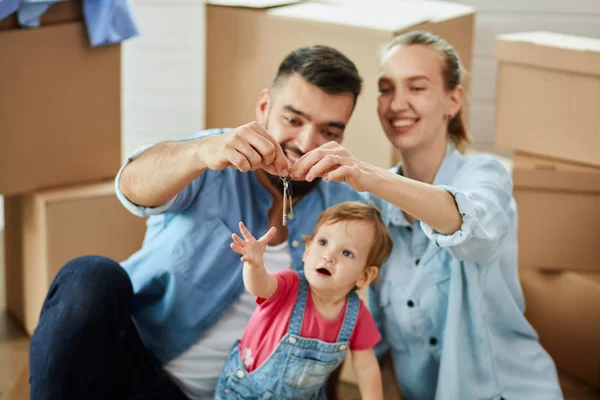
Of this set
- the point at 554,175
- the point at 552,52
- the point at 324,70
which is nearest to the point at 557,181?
the point at 554,175

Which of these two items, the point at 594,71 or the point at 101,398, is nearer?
the point at 101,398

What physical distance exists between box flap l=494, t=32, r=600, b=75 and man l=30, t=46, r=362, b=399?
71 cm

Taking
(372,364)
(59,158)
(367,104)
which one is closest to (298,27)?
(367,104)

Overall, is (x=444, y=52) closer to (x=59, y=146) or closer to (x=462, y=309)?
(x=462, y=309)

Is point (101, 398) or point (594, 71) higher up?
point (594, 71)

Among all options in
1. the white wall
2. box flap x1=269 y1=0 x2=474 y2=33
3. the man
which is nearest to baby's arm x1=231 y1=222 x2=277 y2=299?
the man

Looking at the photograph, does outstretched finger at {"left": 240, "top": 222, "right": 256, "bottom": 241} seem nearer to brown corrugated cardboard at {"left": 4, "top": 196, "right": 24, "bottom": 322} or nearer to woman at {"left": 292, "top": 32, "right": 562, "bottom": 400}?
woman at {"left": 292, "top": 32, "right": 562, "bottom": 400}

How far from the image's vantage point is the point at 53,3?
6.95ft

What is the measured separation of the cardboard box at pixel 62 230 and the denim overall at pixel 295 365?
0.83 meters

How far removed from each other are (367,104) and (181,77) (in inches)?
50.0

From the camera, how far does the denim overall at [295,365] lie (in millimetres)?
1596

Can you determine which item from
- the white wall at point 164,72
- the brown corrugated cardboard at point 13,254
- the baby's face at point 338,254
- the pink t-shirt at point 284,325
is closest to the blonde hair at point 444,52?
the baby's face at point 338,254

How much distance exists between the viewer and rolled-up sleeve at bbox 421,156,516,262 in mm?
1520

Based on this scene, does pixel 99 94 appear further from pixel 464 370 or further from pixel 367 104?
pixel 464 370
